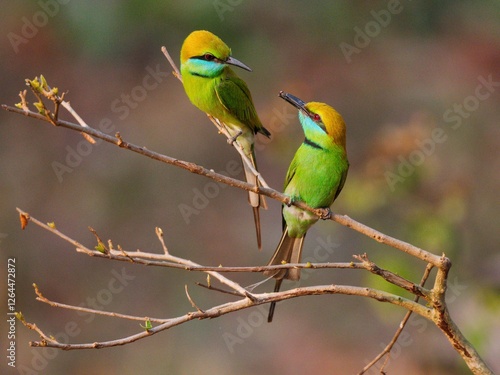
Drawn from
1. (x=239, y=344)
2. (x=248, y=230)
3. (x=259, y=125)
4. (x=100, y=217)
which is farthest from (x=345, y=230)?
(x=259, y=125)

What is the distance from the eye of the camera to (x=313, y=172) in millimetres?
1813

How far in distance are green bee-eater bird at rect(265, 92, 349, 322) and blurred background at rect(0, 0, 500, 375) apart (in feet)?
3.57

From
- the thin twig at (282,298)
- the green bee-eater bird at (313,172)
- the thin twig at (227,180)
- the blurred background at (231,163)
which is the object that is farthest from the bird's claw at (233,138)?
the blurred background at (231,163)

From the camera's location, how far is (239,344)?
3670mm

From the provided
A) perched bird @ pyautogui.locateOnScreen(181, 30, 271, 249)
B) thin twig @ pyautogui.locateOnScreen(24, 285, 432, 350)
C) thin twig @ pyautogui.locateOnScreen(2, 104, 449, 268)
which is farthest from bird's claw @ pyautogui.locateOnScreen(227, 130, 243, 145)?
thin twig @ pyautogui.locateOnScreen(24, 285, 432, 350)

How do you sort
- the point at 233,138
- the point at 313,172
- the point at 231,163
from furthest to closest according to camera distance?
1. the point at 231,163
2. the point at 233,138
3. the point at 313,172

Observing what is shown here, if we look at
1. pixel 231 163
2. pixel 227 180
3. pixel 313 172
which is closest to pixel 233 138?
pixel 313 172

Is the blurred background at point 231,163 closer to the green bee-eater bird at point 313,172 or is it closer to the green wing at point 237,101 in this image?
the green wing at point 237,101

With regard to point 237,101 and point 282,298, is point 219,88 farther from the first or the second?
point 282,298

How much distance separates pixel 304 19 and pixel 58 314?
233 centimetres

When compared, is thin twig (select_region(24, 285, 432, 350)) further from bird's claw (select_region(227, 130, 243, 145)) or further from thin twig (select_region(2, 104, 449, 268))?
bird's claw (select_region(227, 130, 243, 145))

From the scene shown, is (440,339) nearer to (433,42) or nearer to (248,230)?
(248,230)

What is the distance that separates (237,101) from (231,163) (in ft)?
6.99

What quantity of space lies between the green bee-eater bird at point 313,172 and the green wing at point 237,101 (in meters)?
0.25
